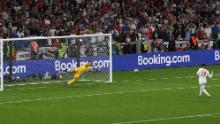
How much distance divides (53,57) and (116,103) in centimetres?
930

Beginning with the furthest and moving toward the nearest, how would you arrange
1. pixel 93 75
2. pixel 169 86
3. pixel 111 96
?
1. pixel 93 75
2. pixel 169 86
3. pixel 111 96

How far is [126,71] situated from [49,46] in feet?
23.8

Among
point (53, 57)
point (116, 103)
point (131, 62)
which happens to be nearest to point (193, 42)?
point (131, 62)

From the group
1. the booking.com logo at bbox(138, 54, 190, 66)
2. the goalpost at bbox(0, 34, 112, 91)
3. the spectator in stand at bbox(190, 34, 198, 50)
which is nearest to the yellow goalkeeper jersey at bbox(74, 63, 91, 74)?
the goalpost at bbox(0, 34, 112, 91)

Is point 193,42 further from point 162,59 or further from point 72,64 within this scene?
point 72,64

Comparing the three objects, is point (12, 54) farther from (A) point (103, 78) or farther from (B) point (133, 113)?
(B) point (133, 113)

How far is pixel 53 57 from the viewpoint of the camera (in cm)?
3519

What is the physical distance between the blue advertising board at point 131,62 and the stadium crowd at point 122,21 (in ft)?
2.70

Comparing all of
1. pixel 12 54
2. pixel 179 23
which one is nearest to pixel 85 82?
pixel 12 54

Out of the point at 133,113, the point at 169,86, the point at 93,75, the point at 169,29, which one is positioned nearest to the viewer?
the point at 133,113

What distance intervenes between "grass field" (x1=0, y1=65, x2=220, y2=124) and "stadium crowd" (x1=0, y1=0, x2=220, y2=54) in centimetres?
662

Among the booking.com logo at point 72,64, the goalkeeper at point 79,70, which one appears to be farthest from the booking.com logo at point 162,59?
the goalkeeper at point 79,70

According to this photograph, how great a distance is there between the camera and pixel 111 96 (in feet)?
94.5

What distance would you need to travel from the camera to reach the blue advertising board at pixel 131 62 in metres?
34.0
